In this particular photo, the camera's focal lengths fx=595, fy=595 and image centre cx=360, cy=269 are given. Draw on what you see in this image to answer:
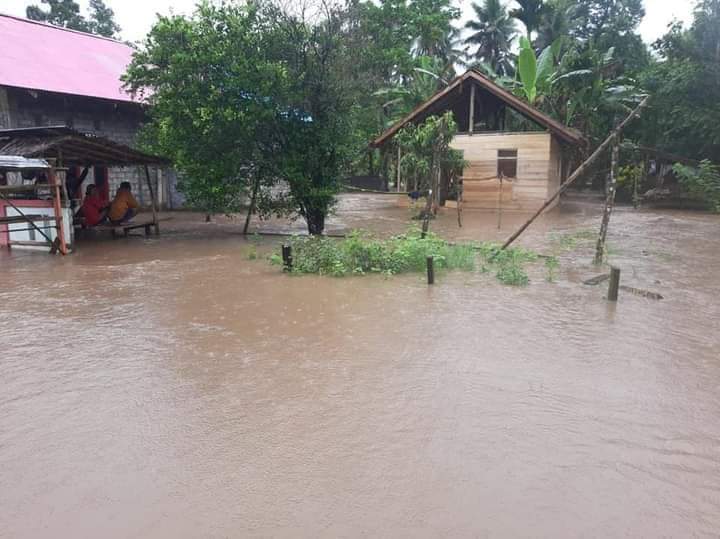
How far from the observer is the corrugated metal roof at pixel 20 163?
9836 mm

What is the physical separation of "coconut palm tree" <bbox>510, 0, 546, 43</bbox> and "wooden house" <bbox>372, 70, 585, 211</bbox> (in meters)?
8.88

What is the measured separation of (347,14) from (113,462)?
11170 mm

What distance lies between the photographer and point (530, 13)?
28.9 metres

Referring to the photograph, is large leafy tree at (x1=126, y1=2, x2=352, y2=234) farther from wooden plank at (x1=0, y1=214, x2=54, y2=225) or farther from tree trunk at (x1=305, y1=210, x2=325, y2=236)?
wooden plank at (x1=0, y1=214, x2=54, y2=225)

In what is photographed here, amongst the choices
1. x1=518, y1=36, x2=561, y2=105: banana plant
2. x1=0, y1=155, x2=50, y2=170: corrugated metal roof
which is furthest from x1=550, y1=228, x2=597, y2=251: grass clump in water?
x1=0, y1=155, x2=50, y2=170: corrugated metal roof

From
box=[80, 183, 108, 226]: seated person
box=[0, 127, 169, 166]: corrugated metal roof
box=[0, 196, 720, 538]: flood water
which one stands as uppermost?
box=[0, 127, 169, 166]: corrugated metal roof

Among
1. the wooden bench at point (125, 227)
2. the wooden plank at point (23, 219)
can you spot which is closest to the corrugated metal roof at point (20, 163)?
the wooden plank at point (23, 219)

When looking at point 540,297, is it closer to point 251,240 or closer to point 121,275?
point 121,275

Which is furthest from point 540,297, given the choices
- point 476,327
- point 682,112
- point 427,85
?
point 427,85

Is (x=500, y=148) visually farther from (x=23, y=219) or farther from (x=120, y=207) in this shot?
(x=23, y=219)

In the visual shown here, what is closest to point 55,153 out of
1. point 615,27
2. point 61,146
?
point 61,146

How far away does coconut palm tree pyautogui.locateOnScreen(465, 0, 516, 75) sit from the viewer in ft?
120

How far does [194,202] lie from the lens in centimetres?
1370

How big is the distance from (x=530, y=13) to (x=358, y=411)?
29.0 m
